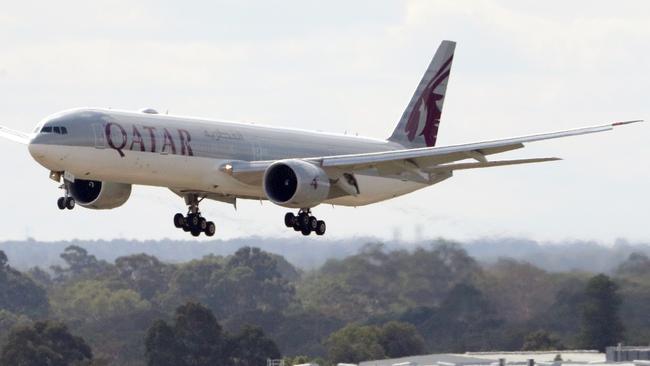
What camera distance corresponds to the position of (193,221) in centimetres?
6794

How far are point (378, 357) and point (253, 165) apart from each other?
106ft

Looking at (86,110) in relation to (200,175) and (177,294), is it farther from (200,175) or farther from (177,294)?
(177,294)

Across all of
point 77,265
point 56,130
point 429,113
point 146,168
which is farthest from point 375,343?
point 77,265

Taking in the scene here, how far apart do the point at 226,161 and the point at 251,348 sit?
1437 inches

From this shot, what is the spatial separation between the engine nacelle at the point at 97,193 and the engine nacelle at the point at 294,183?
5600 millimetres

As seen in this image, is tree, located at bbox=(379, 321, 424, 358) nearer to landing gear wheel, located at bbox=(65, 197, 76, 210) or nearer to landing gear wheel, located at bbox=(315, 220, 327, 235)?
landing gear wheel, located at bbox=(315, 220, 327, 235)

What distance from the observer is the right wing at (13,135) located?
6575 centimetres

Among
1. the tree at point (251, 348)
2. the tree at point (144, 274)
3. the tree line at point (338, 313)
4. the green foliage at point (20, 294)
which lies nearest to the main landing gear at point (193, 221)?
the tree line at point (338, 313)

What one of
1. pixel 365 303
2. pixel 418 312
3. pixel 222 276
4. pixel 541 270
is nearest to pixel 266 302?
pixel 222 276

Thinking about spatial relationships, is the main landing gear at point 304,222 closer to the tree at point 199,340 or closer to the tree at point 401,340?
the tree at point 401,340

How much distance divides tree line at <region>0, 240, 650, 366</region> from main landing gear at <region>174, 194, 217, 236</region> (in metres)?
24.9

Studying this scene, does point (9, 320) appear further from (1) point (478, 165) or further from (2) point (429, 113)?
(1) point (478, 165)

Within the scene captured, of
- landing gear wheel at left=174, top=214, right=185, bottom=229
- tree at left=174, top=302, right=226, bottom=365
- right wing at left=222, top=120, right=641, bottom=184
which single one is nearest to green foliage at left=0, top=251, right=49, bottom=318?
tree at left=174, top=302, right=226, bottom=365

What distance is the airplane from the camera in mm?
60594
